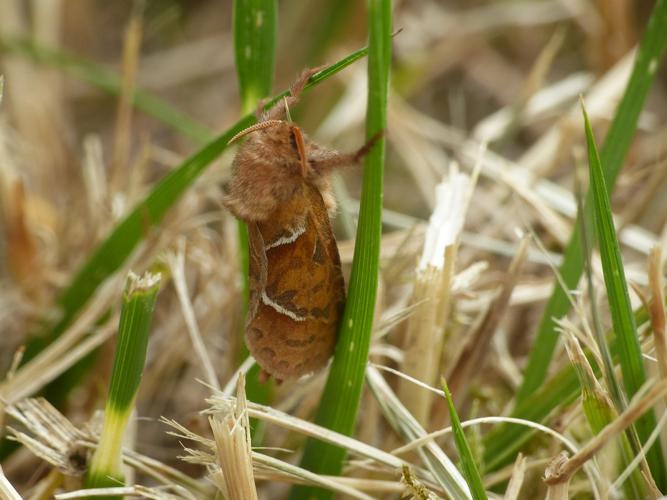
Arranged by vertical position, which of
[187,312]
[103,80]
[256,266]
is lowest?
[187,312]

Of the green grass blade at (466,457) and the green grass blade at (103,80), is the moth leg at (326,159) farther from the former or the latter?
the green grass blade at (103,80)

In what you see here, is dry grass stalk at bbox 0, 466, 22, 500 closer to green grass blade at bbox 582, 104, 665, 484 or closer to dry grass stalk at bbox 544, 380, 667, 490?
dry grass stalk at bbox 544, 380, 667, 490

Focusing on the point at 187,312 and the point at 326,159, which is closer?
the point at 326,159

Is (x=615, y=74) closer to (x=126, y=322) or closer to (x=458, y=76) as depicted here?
(x=458, y=76)

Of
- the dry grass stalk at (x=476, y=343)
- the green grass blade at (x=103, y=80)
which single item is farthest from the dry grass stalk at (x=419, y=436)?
the green grass blade at (x=103, y=80)

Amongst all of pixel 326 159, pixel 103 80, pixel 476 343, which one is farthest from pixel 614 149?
→ pixel 103 80

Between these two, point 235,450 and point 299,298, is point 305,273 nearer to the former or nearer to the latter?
point 299,298

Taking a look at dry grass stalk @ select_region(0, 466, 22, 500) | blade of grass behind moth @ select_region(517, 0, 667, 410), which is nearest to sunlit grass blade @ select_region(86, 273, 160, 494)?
dry grass stalk @ select_region(0, 466, 22, 500)
